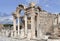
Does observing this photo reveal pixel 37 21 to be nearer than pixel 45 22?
Yes

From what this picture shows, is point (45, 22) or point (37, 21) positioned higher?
point (37, 21)

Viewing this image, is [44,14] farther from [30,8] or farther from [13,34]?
[13,34]

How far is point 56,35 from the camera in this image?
8.97m

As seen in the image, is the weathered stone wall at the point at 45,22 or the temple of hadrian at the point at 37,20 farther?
the weathered stone wall at the point at 45,22

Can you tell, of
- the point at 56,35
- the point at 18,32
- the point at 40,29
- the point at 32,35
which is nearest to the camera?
the point at 56,35

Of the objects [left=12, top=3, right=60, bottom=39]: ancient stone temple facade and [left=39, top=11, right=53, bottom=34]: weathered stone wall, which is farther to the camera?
[left=39, top=11, right=53, bottom=34]: weathered stone wall

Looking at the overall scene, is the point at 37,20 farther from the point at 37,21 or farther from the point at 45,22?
the point at 45,22

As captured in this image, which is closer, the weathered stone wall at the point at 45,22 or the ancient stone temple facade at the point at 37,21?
the ancient stone temple facade at the point at 37,21

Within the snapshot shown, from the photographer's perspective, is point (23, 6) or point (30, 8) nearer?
point (30, 8)

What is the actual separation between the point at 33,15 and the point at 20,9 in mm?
3758

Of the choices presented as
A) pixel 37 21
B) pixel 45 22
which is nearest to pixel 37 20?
pixel 37 21

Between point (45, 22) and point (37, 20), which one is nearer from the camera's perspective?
point (37, 20)

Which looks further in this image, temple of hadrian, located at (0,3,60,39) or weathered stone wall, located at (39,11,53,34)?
weathered stone wall, located at (39,11,53,34)

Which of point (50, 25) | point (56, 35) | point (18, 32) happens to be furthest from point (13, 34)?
point (56, 35)
